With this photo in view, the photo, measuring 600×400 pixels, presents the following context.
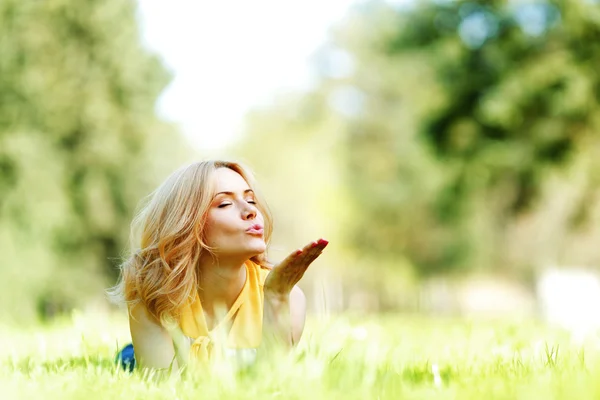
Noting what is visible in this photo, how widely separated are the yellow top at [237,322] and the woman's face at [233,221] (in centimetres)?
27

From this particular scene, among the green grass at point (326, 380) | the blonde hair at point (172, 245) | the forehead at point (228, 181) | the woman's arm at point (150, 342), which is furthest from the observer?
the forehead at point (228, 181)

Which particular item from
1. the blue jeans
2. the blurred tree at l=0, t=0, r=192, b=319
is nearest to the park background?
the blurred tree at l=0, t=0, r=192, b=319

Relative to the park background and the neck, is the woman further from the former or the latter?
the park background

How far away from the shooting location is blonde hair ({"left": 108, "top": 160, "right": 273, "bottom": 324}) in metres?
3.02

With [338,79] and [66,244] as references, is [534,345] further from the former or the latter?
[338,79]

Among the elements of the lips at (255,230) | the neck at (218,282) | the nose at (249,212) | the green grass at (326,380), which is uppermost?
the nose at (249,212)

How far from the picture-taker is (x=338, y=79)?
32500 millimetres

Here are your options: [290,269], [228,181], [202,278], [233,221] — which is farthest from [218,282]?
[290,269]

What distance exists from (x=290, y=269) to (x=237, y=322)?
1.93 ft

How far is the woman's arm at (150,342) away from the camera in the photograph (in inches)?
115

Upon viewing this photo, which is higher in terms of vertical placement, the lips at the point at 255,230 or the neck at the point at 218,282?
the lips at the point at 255,230

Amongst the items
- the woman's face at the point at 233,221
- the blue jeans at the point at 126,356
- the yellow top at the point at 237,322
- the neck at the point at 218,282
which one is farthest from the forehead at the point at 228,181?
the blue jeans at the point at 126,356

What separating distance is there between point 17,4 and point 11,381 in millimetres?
14801

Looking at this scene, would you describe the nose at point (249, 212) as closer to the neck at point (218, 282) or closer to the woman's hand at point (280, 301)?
the neck at point (218, 282)
